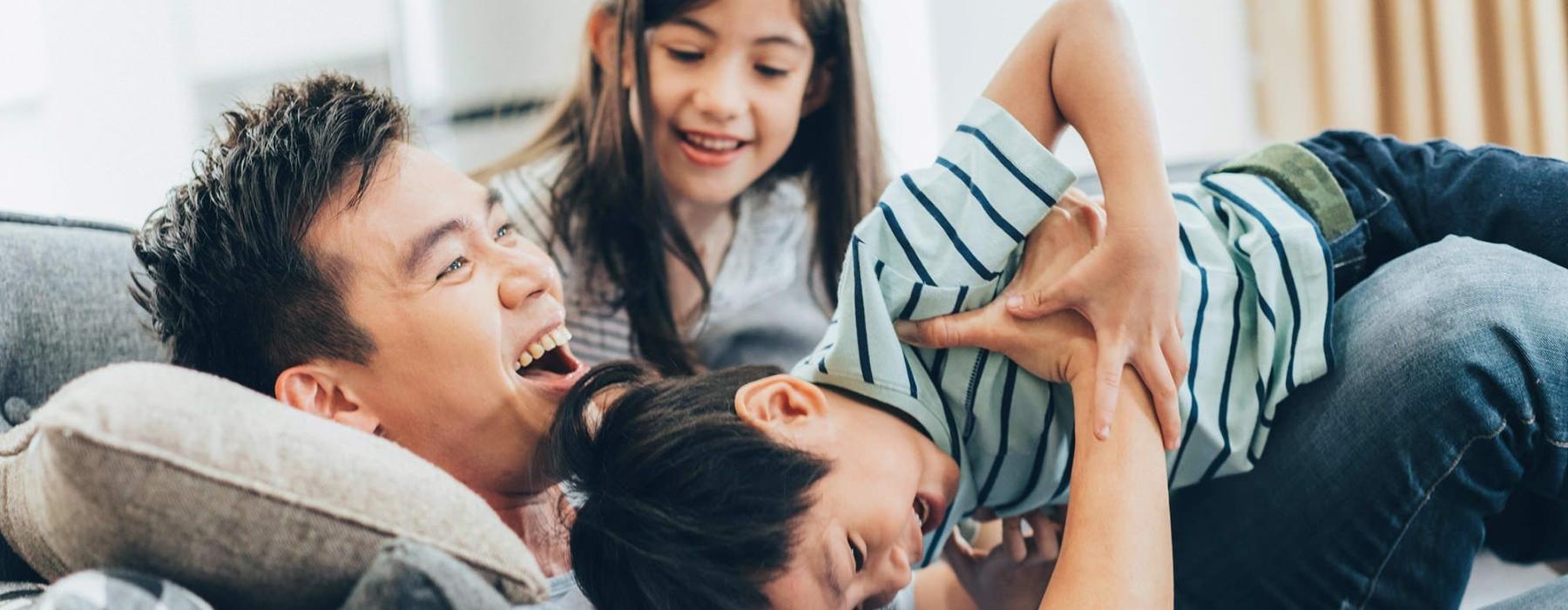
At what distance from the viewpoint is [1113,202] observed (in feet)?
3.34

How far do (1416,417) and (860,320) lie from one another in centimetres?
44

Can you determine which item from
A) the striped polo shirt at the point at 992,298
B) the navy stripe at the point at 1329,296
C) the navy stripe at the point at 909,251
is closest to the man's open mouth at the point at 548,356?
the striped polo shirt at the point at 992,298

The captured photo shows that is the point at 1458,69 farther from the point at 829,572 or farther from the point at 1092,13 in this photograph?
the point at 829,572

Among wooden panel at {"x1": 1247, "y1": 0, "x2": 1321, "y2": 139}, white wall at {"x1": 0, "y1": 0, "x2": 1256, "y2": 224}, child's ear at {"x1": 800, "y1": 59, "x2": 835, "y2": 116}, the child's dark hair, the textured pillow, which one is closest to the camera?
the textured pillow

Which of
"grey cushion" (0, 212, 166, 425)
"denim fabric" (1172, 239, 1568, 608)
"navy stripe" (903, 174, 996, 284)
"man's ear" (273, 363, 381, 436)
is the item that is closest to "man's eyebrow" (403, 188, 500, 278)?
"man's ear" (273, 363, 381, 436)

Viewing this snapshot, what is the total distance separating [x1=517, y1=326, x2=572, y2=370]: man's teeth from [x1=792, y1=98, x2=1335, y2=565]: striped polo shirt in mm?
217

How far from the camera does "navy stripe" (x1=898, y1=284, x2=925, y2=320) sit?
40.0 inches

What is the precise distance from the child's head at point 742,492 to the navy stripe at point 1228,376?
241 mm

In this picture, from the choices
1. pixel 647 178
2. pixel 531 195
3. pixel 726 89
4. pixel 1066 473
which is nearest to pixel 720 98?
pixel 726 89

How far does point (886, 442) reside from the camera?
3.32ft

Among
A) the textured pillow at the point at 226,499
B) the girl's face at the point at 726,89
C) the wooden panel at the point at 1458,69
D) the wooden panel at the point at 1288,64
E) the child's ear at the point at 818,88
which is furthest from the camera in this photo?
the wooden panel at the point at 1288,64

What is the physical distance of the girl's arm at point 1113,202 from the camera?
0.99 metres

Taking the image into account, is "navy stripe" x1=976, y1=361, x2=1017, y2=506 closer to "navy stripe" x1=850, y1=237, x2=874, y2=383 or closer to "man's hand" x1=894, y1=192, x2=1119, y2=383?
"man's hand" x1=894, y1=192, x2=1119, y2=383

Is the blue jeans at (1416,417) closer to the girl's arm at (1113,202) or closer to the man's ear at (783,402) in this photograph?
the girl's arm at (1113,202)
